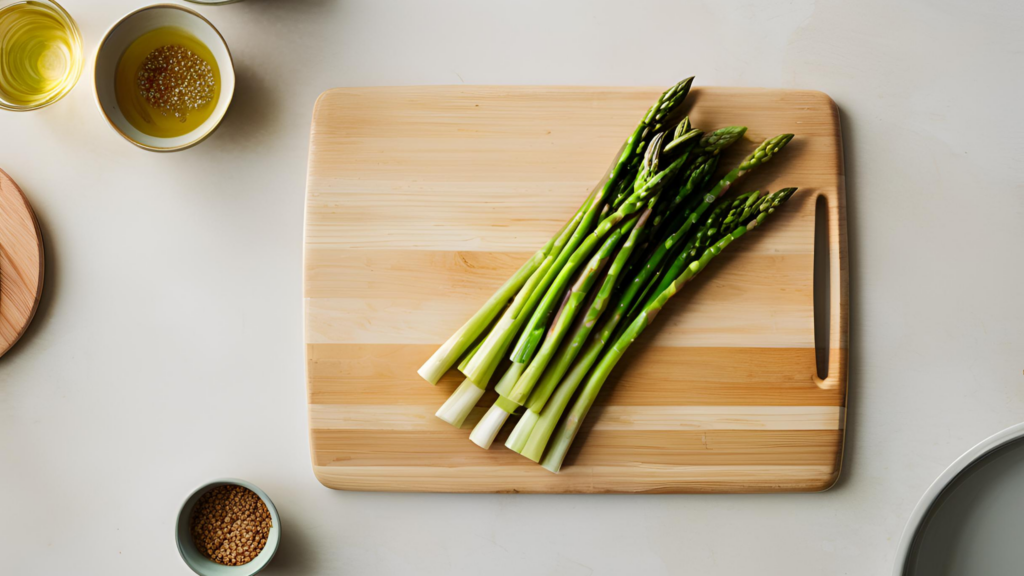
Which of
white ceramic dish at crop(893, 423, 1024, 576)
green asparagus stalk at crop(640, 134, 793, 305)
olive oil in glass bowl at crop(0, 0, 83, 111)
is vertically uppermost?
green asparagus stalk at crop(640, 134, 793, 305)

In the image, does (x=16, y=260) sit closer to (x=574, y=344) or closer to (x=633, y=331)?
(x=574, y=344)

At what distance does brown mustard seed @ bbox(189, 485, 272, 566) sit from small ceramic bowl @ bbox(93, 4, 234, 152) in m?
0.84

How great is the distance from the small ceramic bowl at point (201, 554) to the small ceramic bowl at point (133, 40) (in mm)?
804

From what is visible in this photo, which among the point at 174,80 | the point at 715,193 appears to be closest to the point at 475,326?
the point at 715,193

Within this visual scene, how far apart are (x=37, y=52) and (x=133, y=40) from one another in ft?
Answer: 0.89

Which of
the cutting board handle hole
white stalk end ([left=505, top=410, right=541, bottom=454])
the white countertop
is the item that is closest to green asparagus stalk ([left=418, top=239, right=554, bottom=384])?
white stalk end ([left=505, top=410, right=541, bottom=454])

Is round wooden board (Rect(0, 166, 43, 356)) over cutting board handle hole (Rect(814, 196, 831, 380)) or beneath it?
beneath

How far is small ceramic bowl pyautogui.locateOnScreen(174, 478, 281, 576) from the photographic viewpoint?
1236 millimetres

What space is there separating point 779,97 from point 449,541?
1.38 metres

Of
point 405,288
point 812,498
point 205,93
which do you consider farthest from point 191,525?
point 812,498

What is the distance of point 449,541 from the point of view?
136 cm

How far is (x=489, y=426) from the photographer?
4.07ft

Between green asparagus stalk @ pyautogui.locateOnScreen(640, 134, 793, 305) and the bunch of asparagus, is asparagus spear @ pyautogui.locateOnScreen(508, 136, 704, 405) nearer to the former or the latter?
the bunch of asparagus

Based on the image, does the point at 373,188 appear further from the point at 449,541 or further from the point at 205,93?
the point at 449,541
